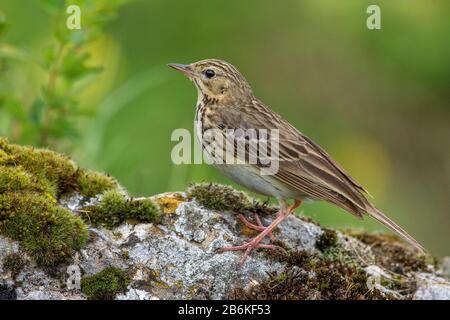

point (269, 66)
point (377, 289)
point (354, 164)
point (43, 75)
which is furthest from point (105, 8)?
point (269, 66)

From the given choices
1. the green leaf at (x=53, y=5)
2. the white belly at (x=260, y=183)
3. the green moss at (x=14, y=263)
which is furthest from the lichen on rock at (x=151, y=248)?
the green leaf at (x=53, y=5)

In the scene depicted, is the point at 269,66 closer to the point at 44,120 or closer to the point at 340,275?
the point at 44,120

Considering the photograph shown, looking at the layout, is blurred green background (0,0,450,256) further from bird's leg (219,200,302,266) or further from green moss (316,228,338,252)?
bird's leg (219,200,302,266)

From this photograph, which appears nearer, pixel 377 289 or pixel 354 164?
pixel 377 289

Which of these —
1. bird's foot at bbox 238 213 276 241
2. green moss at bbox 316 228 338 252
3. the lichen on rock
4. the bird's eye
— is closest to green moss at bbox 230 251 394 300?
the lichen on rock

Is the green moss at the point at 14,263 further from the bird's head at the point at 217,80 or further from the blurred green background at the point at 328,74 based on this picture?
the blurred green background at the point at 328,74

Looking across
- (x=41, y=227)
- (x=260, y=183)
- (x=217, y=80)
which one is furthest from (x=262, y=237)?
(x=217, y=80)

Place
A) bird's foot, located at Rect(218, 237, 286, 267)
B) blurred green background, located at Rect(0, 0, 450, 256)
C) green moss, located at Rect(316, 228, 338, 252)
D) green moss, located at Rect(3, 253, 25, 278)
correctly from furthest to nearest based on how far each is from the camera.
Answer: blurred green background, located at Rect(0, 0, 450, 256) < green moss, located at Rect(316, 228, 338, 252) < bird's foot, located at Rect(218, 237, 286, 267) < green moss, located at Rect(3, 253, 25, 278)
